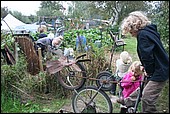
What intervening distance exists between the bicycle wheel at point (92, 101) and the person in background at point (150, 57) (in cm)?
45

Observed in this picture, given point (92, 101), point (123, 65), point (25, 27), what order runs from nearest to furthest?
1. point (92, 101)
2. point (123, 65)
3. point (25, 27)

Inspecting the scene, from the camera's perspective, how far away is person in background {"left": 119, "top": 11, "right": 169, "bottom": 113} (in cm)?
222

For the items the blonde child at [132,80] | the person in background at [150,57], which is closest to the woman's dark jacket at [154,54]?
the person in background at [150,57]

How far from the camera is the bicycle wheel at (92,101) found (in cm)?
269

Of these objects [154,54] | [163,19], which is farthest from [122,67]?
[154,54]

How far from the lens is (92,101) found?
108 inches

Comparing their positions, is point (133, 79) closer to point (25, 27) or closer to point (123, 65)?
point (123, 65)

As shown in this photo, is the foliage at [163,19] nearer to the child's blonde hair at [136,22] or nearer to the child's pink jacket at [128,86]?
the child's blonde hair at [136,22]

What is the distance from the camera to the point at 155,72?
228cm

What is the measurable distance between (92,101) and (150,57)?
0.86 m

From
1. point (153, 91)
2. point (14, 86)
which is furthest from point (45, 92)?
point (153, 91)

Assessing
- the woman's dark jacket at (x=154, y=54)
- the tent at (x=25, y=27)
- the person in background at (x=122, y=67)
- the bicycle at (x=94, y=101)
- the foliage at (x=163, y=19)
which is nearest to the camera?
the woman's dark jacket at (x=154, y=54)

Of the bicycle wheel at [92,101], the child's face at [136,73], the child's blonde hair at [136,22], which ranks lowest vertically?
the bicycle wheel at [92,101]

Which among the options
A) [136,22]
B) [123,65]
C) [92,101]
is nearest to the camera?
[136,22]
